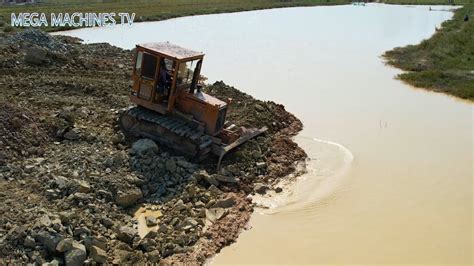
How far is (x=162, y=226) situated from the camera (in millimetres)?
9117

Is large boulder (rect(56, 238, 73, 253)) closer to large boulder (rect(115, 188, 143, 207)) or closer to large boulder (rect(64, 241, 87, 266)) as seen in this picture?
large boulder (rect(64, 241, 87, 266))

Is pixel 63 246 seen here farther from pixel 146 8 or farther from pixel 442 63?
pixel 146 8

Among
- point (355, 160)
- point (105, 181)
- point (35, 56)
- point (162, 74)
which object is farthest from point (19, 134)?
point (355, 160)

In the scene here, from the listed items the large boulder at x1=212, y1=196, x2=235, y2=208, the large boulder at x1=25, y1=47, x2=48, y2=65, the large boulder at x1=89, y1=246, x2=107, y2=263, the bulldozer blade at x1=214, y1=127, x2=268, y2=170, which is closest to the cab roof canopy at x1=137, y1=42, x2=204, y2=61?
the bulldozer blade at x1=214, y1=127, x2=268, y2=170

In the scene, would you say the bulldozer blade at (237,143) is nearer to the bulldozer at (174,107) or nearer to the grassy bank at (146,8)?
the bulldozer at (174,107)

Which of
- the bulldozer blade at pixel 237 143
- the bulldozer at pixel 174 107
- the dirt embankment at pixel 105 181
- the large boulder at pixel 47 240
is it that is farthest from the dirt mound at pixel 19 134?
the bulldozer blade at pixel 237 143

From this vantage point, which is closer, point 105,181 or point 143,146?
point 105,181

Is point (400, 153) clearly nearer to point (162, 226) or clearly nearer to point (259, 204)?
point (259, 204)

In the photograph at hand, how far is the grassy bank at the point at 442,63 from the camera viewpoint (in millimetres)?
22312

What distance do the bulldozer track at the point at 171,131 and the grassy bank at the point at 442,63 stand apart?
45.3 feet

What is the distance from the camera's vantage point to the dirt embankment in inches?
318

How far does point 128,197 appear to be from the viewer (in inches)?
380

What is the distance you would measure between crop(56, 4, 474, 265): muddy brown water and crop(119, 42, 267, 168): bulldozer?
2.12 m

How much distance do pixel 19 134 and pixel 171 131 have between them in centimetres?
338
